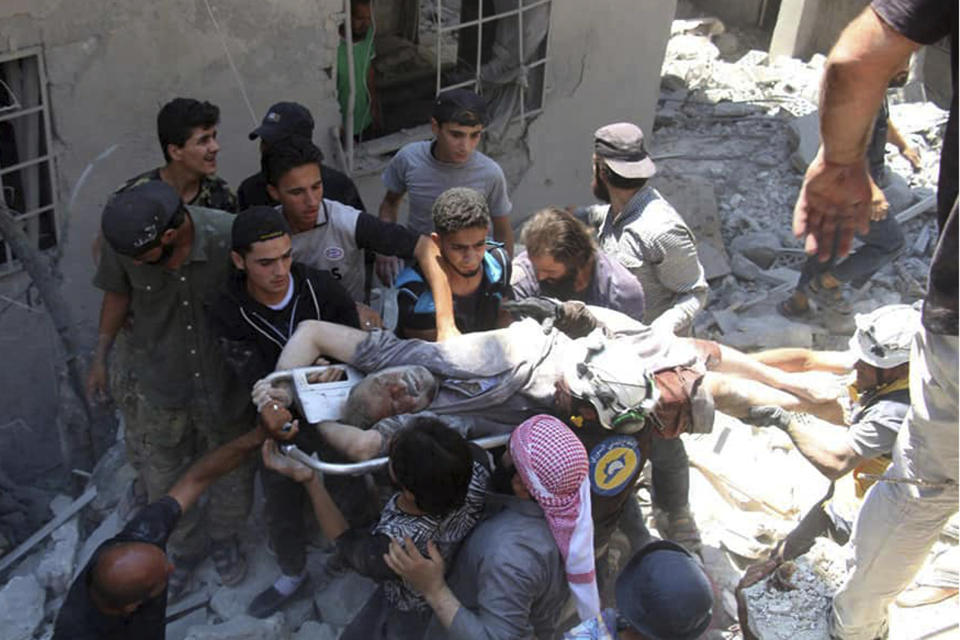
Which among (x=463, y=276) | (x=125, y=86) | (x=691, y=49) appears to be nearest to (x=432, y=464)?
(x=463, y=276)

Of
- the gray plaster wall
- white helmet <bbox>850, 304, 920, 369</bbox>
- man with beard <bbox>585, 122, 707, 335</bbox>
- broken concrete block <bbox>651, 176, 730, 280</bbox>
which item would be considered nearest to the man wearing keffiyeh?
white helmet <bbox>850, 304, 920, 369</bbox>

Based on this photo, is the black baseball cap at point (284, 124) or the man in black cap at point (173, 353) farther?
the black baseball cap at point (284, 124)

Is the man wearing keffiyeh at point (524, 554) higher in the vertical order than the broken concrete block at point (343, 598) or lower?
higher

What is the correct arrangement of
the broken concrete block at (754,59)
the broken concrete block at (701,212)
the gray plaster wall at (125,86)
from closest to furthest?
the gray plaster wall at (125,86), the broken concrete block at (701,212), the broken concrete block at (754,59)

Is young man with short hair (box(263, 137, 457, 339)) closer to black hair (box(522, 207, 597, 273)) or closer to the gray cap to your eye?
black hair (box(522, 207, 597, 273))

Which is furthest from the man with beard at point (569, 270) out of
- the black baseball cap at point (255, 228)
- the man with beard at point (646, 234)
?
the black baseball cap at point (255, 228)

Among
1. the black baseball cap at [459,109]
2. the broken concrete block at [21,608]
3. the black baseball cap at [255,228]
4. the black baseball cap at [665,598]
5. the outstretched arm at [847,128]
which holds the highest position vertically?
the outstretched arm at [847,128]

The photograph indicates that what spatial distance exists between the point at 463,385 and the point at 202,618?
1707 millimetres

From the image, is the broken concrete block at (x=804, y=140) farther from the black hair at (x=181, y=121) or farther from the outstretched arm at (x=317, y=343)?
the outstretched arm at (x=317, y=343)

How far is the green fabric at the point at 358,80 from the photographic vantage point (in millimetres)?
6152

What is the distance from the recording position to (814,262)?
22.8ft

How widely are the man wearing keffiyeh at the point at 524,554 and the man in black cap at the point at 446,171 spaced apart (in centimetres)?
192

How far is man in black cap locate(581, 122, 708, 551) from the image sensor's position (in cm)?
438

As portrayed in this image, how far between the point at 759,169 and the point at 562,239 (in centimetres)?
552
